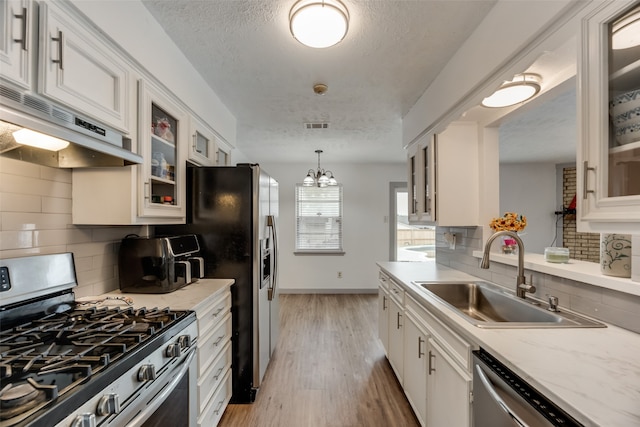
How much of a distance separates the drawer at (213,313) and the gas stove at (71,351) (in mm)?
126

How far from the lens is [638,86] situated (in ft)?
2.93

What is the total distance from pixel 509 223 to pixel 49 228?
2880 millimetres

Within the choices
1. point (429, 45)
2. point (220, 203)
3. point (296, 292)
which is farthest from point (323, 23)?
point (296, 292)

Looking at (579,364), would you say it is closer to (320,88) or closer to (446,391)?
(446,391)

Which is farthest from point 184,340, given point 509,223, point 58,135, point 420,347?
point 509,223

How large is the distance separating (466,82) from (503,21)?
0.40 meters

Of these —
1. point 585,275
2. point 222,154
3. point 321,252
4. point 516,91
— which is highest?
point 516,91

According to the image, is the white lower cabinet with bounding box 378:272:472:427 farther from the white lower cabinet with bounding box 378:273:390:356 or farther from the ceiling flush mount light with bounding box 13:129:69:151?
the ceiling flush mount light with bounding box 13:129:69:151

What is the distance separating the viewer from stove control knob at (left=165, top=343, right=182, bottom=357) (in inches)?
48.5

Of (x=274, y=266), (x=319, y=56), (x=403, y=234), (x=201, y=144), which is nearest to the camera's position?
(x=319, y=56)

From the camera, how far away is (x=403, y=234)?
5703 mm

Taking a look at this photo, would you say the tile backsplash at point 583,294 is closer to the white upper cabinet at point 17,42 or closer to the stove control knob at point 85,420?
the stove control knob at point 85,420

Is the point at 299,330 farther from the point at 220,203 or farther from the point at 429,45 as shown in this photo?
the point at 429,45

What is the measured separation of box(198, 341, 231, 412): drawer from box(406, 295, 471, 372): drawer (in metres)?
A: 1.34
